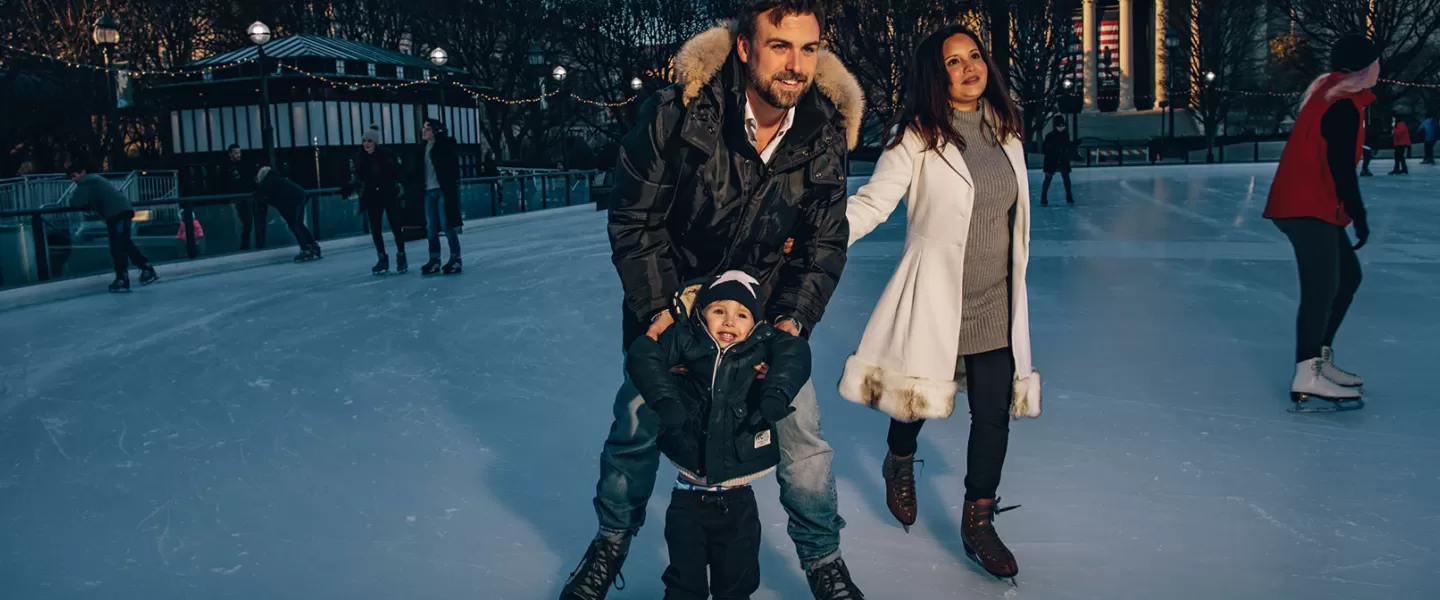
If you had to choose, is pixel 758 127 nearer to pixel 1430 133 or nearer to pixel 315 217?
pixel 315 217

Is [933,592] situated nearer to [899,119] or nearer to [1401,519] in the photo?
[899,119]

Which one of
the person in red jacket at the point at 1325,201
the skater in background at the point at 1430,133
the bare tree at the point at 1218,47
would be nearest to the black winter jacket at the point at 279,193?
the person in red jacket at the point at 1325,201

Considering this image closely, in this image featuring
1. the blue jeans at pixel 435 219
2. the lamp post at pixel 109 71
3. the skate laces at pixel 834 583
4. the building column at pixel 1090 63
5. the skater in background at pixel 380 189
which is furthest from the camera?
the building column at pixel 1090 63

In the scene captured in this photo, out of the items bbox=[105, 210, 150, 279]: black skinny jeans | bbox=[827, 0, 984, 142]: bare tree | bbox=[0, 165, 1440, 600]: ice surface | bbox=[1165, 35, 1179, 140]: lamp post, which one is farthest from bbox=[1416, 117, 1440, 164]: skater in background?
bbox=[105, 210, 150, 279]: black skinny jeans

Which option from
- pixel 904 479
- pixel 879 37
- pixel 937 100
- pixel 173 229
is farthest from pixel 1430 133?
pixel 937 100

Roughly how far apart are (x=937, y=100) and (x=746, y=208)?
78 centimetres

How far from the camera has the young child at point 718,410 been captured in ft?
8.85

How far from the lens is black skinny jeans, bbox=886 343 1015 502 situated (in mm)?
3311

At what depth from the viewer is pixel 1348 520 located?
362cm

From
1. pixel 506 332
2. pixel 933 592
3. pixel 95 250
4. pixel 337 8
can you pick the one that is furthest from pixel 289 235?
pixel 337 8

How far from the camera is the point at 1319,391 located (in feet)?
16.3

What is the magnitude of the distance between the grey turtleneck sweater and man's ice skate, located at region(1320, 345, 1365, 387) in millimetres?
2318

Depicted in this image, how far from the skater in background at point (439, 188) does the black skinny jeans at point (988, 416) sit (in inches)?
334

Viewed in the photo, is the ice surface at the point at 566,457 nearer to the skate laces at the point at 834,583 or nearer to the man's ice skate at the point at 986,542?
the man's ice skate at the point at 986,542
